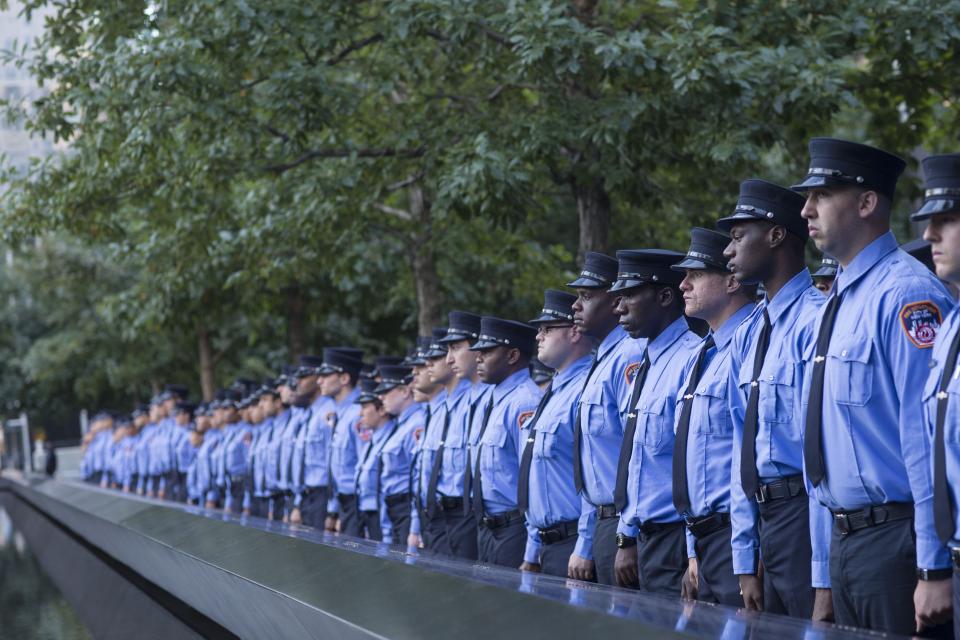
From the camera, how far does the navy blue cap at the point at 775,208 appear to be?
5180 millimetres

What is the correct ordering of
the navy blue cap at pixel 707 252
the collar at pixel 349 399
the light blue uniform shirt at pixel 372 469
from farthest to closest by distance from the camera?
the collar at pixel 349 399 < the light blue uniform shirt at pixel 372 469 < the navy blue cap at pixel 707 252

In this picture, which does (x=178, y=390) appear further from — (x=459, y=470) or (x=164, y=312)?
(x=459, y=470)

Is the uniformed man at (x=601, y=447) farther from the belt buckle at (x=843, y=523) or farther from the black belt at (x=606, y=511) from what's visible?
the belt buckle at (x=843, y=523)

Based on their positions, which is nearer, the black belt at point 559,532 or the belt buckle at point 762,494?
the belt buckle at point 762,494

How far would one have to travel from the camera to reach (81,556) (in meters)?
15.9

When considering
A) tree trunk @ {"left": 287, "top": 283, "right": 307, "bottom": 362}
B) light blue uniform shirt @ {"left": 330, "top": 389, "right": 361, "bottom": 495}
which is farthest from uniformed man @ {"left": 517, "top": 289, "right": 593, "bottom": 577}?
tree trunk @ {"left": 287, "top": 283, "right": 307, "bottom": 362}

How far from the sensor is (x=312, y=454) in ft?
43.9

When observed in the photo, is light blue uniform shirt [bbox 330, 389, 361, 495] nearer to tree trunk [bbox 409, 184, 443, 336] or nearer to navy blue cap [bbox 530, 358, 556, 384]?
navy blue cap [bbox 530, 358, 556, 384]

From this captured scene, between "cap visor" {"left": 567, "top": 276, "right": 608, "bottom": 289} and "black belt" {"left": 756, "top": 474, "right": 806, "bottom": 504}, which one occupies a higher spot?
"cap visor" {"left": 567, "top": 276, "right": 608, "bottom": 289}

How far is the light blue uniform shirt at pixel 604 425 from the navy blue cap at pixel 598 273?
402 mm

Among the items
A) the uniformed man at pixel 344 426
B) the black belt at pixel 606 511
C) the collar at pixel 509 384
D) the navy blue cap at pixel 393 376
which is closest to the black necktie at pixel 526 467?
the black belt at pixel 606 511

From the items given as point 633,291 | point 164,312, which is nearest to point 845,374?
point 633,291

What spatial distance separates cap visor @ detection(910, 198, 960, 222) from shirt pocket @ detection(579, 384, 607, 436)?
2.92 meters

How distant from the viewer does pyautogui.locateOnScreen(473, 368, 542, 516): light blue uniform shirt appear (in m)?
7.92
